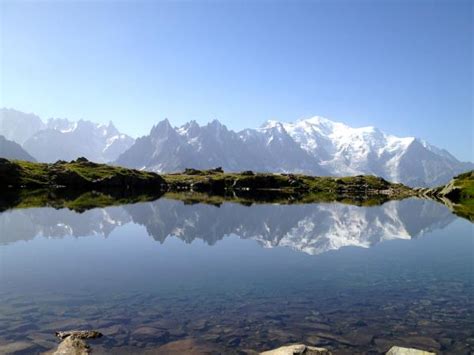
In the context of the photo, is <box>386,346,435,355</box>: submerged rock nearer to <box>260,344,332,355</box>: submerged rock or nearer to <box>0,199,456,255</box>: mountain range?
<box>260,344,332,355</box>: submerged rock

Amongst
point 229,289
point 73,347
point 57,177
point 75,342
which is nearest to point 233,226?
point 229,289

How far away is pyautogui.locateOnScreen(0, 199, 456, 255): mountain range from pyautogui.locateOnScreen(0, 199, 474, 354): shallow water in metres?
0.60

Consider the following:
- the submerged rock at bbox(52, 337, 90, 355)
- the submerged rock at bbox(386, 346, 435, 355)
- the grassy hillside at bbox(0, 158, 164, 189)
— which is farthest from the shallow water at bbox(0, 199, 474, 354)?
the grassy hillside at bbox(0, 158, 164, 189)

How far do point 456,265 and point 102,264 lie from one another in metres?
35.7

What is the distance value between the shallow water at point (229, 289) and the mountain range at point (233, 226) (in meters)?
0.60

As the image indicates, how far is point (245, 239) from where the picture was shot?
61.3 metres

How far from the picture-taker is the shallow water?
75.2 feet

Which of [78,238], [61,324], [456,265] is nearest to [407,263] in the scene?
[456,265]

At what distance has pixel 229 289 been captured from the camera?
107 feet

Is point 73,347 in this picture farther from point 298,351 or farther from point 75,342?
point 298,351

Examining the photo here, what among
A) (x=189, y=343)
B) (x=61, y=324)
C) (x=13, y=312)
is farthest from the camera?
(x=13, y=312)

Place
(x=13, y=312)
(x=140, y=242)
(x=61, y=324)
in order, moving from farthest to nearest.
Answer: (x=140, y=242)
(x=13, y=312)
(x=61, y=324)

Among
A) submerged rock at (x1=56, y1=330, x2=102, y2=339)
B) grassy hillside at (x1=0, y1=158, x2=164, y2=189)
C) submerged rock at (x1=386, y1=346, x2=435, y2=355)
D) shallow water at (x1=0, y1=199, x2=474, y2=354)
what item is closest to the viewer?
submerged rock at (x1=386, y1=346, x2=435, y2=355)

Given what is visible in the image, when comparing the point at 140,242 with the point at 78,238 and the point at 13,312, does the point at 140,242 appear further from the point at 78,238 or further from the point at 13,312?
the point at 13,312
